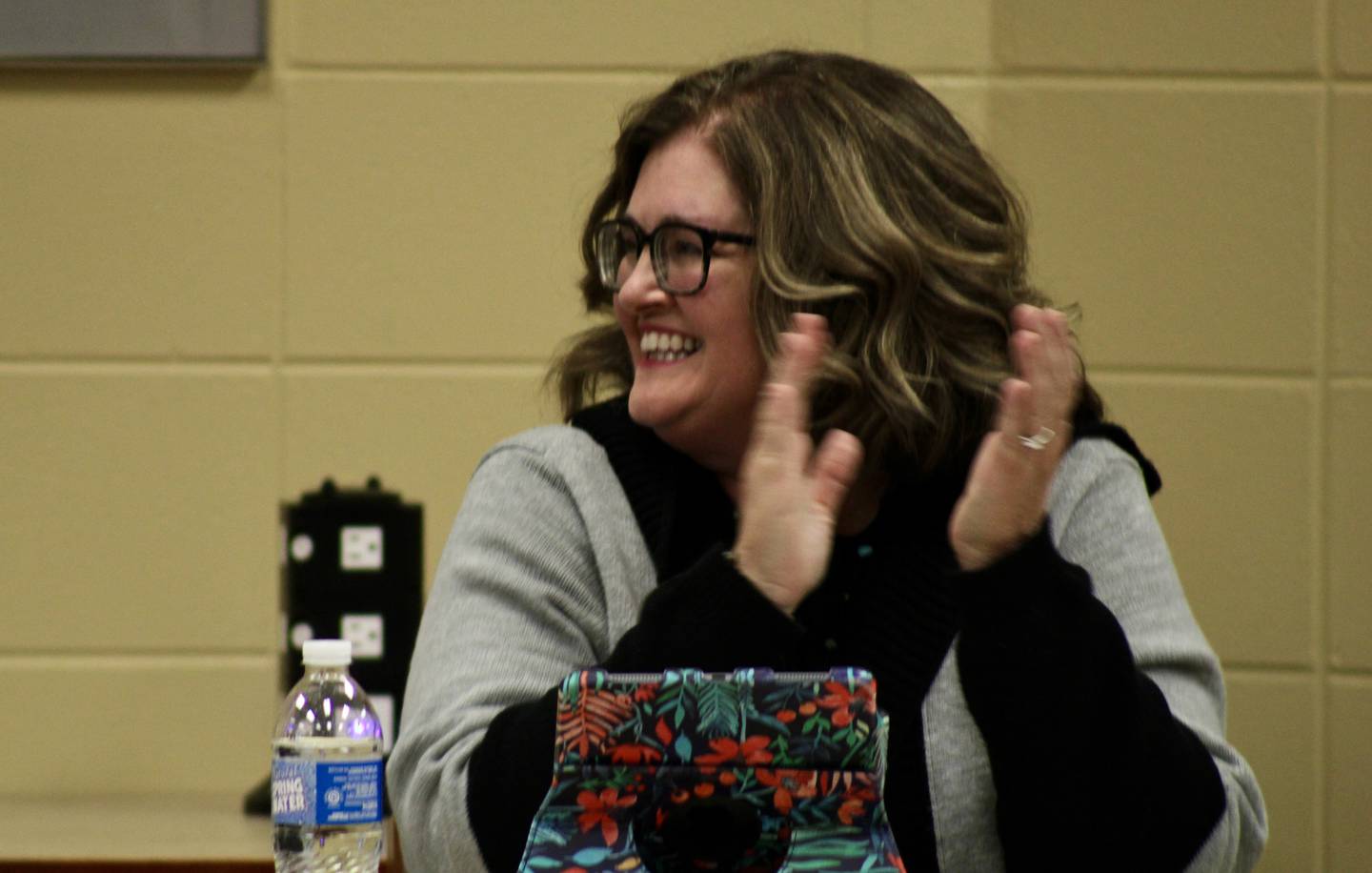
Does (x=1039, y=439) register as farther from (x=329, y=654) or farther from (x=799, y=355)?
(x=329, y=654)

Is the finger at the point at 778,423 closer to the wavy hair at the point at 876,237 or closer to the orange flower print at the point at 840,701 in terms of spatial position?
the wavy hair at the point at 876,237

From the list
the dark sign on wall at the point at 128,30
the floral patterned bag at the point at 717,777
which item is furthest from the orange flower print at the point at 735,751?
the dark sign on wall at the point at 128,30

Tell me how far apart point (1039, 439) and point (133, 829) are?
1549 millimetres

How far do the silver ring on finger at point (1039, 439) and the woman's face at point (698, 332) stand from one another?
1.23ft

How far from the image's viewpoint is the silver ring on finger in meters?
1.27

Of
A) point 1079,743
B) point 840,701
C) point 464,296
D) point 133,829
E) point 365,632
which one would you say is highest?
point 464,296

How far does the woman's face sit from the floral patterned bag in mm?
673

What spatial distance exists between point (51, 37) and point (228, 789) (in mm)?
1344

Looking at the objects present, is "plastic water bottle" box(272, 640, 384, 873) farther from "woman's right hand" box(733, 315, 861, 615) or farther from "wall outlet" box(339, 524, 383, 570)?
"wall outlet" box(339, 524, 383, 570)

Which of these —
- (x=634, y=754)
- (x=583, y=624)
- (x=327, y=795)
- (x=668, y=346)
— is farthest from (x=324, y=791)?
(x=668, y=346)

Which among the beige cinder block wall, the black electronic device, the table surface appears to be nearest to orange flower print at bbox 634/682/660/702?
A: the table surface

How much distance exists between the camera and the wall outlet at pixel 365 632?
235 centimetres

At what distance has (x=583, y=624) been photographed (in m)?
1.55

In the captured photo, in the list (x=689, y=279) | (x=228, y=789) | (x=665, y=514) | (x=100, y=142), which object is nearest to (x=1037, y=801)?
(x=665, y=514)
